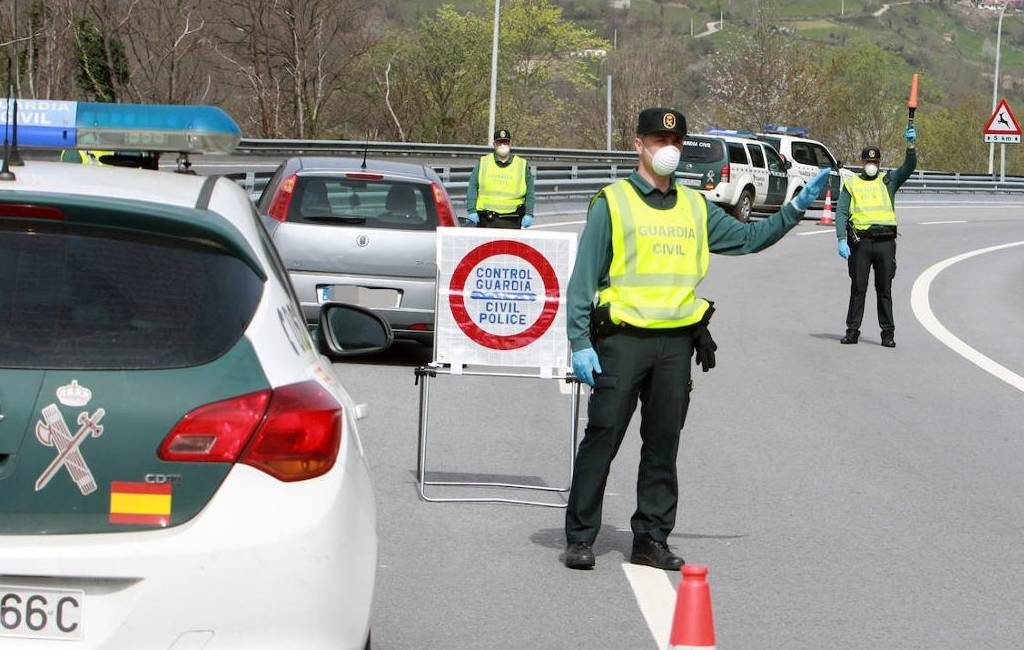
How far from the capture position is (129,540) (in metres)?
3.60

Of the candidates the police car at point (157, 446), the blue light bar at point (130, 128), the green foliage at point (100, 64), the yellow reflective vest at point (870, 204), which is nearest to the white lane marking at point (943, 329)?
the yellow reflective vest at point (870, 204)

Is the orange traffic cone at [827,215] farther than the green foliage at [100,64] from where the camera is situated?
No

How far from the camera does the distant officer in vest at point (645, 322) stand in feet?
22.7

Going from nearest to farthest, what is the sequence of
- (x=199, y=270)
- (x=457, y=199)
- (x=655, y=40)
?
(x=199, y=270)
(x=457, y=199)
(x=655, y=40)

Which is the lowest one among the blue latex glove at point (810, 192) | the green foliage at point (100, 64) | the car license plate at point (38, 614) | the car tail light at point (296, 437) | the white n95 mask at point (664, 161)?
the car license plate at point (38, 614)

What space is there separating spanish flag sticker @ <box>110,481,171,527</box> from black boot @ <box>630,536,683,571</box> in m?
3.62

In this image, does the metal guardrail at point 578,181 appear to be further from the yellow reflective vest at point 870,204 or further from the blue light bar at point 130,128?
the blue light bar at point 130,128

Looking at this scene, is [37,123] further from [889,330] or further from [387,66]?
[387,66]

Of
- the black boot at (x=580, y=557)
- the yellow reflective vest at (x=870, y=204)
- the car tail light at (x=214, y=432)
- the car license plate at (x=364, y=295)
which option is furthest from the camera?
the yellow reflective vest at (x=870, y=204)

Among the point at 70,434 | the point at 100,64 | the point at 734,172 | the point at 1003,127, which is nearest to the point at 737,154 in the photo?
the point at 734,172

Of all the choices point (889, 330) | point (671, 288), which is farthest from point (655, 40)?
point (671, 288)

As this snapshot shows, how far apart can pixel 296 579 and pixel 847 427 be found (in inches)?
309

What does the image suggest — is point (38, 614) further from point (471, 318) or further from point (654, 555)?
point (471, 318)

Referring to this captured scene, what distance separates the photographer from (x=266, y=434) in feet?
12.3
